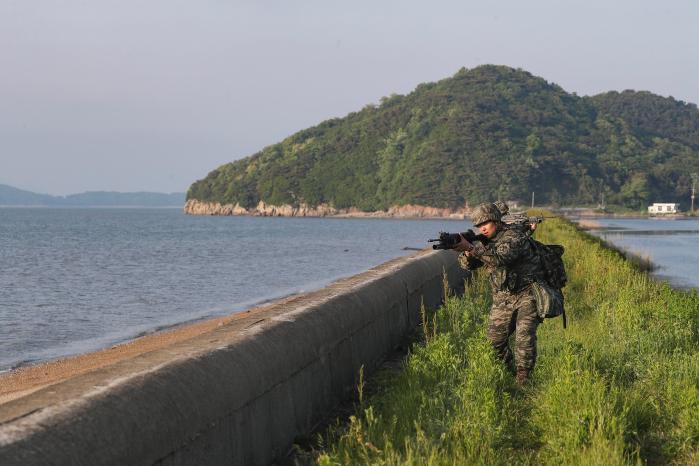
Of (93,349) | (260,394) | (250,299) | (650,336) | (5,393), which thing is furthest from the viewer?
(250,299)

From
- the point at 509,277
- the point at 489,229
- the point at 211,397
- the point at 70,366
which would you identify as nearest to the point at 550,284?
the point at 509,277

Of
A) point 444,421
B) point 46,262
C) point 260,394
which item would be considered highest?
point 260,394

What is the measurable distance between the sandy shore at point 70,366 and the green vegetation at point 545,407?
3.84 metres

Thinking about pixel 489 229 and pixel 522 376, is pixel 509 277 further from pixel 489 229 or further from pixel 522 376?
pixel 522 376

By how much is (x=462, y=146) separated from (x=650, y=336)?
182 meters

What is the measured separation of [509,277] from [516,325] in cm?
43

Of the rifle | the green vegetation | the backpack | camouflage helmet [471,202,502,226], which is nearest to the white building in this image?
the green vegetation

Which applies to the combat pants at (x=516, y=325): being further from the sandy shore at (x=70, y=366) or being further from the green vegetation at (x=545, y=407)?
the sandy shore at (x=70, y=366)

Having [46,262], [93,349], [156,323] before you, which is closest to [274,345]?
[93,349]

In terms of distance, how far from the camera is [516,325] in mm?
6816

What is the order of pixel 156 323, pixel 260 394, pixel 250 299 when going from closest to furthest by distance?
pixel 260 394, pixel 156 323, pixel 250 299

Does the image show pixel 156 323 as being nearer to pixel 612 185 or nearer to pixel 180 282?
pixel 180 282

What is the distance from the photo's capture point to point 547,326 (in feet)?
30.2

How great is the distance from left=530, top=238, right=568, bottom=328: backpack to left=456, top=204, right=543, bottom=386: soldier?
2.7 inches
